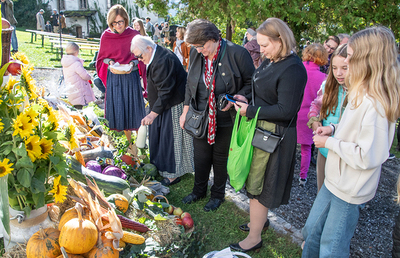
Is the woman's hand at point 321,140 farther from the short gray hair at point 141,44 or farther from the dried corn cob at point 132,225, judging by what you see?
the short gray hair at point 141,44

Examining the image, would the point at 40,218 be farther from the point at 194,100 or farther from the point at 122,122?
the point at 122,122

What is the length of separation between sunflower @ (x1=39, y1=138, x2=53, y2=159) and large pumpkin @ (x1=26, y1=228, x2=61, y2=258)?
1.65 feet

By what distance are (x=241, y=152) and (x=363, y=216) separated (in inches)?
75.8

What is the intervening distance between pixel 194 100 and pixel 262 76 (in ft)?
3.01

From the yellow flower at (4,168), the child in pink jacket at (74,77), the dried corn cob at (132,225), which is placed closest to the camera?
the yellow flower at (4,168)

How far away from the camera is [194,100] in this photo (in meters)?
2.88

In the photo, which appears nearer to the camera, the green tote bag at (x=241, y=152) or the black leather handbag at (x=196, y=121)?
the green tote bag at (x=241, y=152)

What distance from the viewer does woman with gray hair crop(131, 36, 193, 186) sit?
3.30 m

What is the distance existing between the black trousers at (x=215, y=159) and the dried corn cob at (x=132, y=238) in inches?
47.2

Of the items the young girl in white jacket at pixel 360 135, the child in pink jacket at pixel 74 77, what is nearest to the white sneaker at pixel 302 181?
the young girl in white jacket at pixel 360 135

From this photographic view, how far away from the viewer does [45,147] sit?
1.62 m

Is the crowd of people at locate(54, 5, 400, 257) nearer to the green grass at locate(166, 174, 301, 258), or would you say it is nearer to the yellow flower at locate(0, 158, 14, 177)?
the green grass at locate(166, 174, 301, 258)

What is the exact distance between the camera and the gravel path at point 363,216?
269 cm

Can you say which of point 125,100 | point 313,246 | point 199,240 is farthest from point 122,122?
point 313,246
